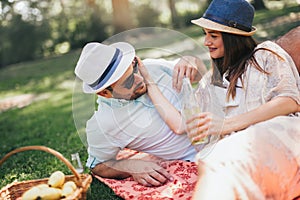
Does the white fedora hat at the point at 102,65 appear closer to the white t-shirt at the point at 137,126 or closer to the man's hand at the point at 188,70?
the white t-shirt at the point at 137,126

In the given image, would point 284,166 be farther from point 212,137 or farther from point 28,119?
point 28,119

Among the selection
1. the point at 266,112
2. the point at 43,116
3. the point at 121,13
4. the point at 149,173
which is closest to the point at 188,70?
the point at 266,112

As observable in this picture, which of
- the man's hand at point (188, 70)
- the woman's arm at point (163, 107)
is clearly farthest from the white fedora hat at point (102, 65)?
the man's hand at point (188, 70)

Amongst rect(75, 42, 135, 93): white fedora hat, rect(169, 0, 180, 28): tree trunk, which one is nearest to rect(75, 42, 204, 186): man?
rect(75, 42, 135, 93): white fedora hat

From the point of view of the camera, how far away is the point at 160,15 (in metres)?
14.1

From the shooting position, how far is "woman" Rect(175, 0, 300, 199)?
2406mm

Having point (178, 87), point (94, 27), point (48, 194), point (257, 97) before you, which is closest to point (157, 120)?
point (178, 87)

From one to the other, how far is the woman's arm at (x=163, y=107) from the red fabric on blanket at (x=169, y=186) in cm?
27

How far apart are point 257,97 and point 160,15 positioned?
37.4 ft

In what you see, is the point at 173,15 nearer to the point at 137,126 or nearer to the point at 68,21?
the point at 68,21

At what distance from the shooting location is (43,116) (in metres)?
6.77

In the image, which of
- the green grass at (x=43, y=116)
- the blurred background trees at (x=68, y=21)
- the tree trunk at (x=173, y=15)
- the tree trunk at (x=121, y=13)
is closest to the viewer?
the green grass at (x=43, y=116)

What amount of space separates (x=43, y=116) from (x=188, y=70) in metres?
4.05

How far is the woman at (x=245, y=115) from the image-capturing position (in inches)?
94.7
